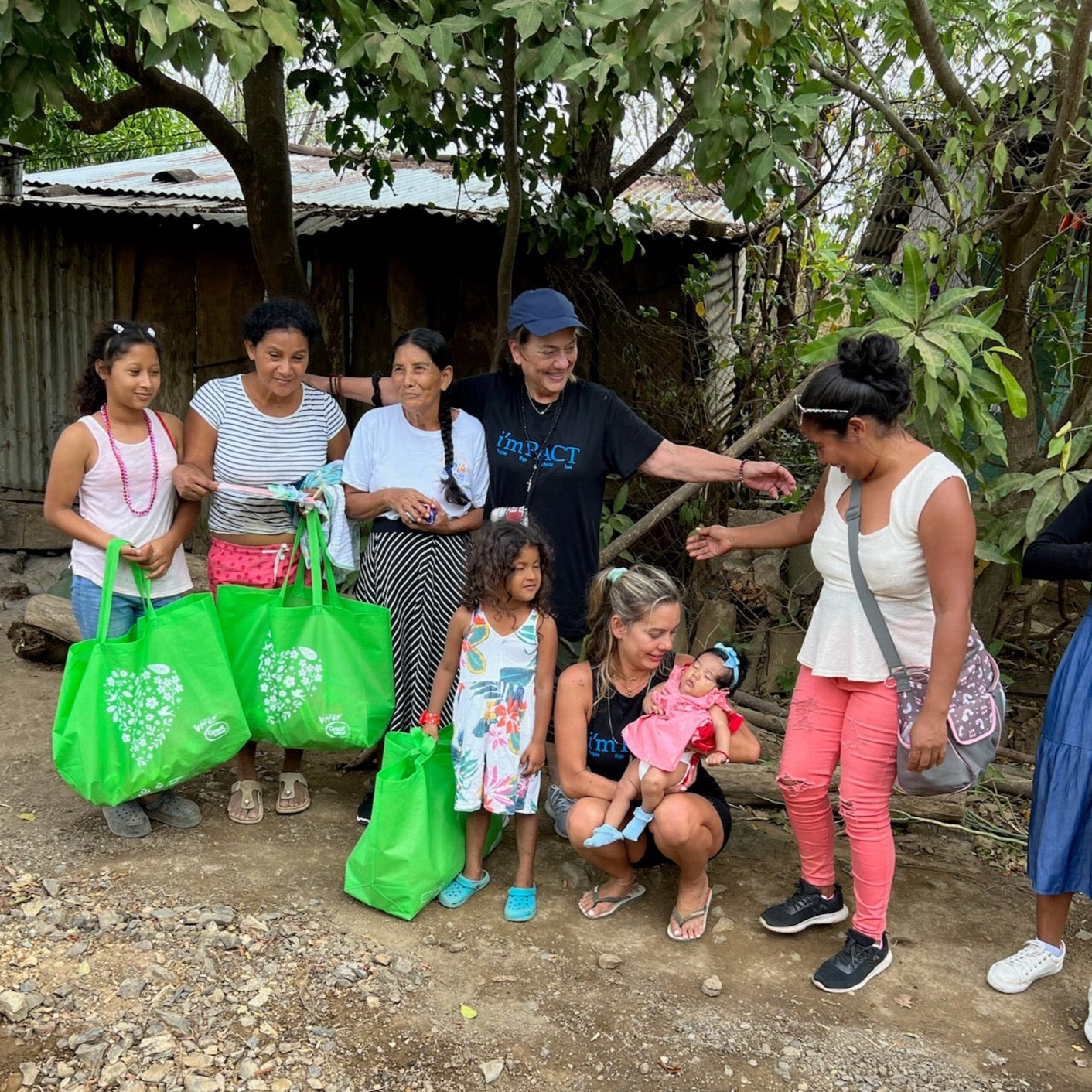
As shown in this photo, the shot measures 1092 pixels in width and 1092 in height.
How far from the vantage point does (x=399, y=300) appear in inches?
263

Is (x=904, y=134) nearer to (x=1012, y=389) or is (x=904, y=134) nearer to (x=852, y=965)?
(x=1012, y=389)

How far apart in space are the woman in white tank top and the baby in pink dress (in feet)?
0.68

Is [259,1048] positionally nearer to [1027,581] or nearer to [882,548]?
[882,548]

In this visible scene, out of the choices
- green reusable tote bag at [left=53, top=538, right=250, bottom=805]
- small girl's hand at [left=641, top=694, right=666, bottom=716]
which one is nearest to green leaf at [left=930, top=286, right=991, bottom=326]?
small girl's hand at [left=641, top=694, right=666, bottom=716]

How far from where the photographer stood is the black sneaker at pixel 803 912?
3.20m

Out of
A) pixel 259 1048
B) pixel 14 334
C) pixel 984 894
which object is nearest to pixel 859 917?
pixel 984 894

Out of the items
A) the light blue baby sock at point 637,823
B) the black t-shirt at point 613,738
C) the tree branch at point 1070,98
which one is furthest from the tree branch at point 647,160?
the light blue baby sock at point 637,823

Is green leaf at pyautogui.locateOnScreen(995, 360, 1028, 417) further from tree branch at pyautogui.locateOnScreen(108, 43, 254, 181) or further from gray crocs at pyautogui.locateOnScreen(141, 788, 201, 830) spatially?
tree branch at pyautogui.locateOnScreen(108, 43, 254, 181)

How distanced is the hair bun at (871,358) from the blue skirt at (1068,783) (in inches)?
33.5

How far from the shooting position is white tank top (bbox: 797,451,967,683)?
273 cm

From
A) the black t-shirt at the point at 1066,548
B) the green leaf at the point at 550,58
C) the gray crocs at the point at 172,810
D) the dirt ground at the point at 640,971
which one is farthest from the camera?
the gray crocs at the point at 172,810

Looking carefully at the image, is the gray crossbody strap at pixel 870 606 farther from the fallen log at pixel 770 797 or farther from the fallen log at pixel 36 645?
the fallen log at pixel 36 645

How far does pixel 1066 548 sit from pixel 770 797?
5.75 feet

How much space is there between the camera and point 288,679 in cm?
349
